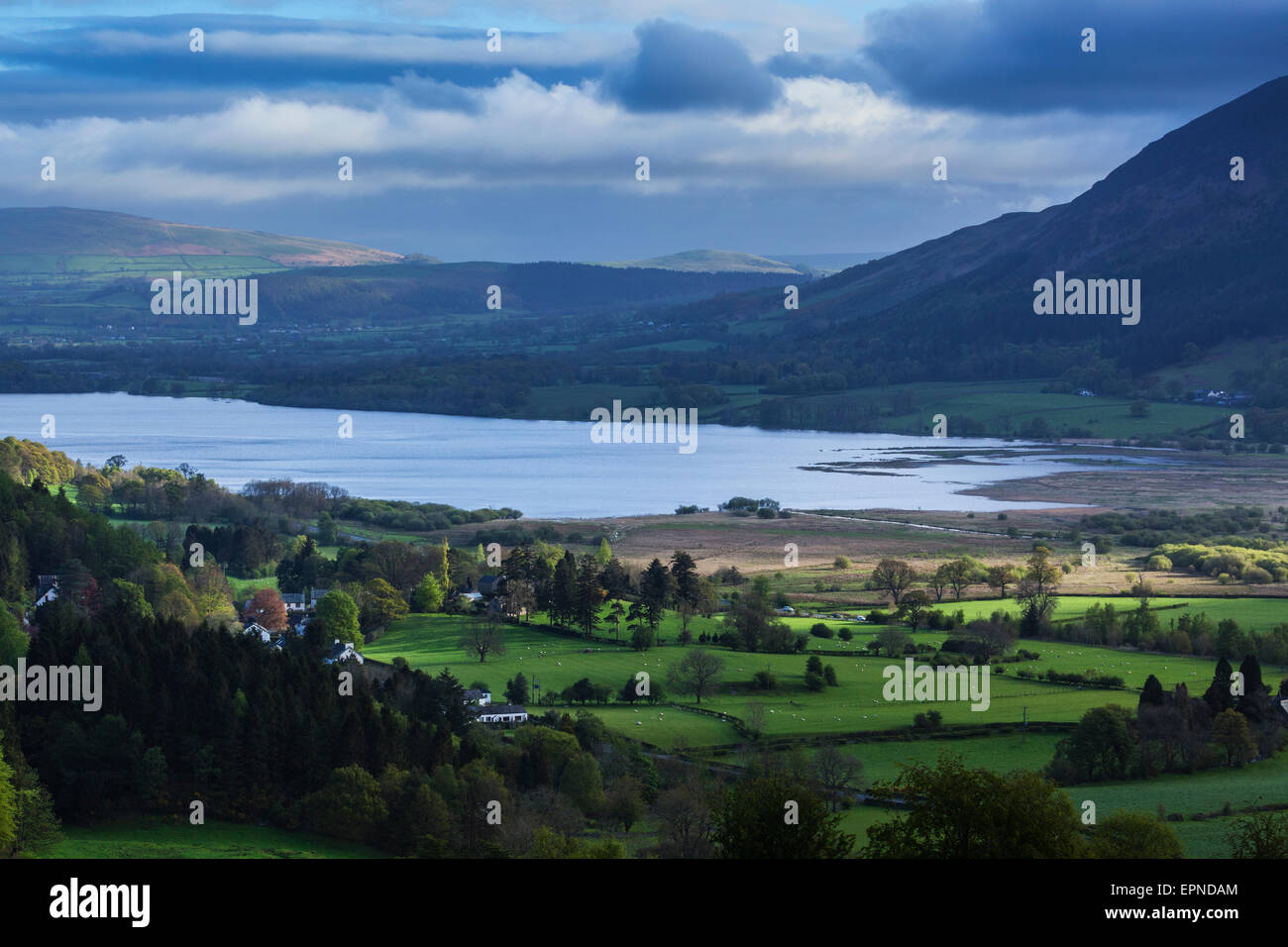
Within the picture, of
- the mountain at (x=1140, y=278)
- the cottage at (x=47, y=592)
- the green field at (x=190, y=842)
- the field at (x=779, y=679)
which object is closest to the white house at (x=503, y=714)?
the field at (x=779, y=679)

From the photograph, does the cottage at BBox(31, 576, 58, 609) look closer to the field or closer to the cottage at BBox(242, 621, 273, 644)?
the cottage at BBox(242, 621, 273, 644)

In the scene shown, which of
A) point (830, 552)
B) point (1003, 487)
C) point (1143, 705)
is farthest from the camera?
point (1003, 487)

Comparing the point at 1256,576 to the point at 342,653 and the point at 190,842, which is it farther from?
the point at 190,842

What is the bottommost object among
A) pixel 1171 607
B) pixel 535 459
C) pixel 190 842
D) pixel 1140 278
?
pixel 190 842

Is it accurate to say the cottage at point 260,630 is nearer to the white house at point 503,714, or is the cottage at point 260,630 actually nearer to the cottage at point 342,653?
the cottage at point 342,653

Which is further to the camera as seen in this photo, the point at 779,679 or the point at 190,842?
the point at 779,679

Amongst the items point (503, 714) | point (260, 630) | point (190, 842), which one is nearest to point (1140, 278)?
point (260, 630)
